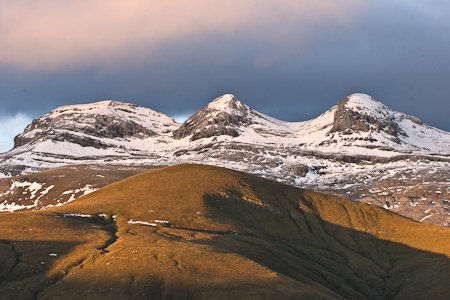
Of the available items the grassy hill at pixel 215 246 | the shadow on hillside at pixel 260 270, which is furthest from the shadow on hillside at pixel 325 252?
the grassy hill at pixel 215 246

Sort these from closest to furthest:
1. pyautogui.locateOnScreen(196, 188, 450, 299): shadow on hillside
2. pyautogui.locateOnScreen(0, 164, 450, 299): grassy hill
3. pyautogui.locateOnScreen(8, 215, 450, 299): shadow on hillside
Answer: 1. pyautogui.locateOnScreen(8, 215, 450, 299): shadow on hillside
2. pyautogui.locateOnScreen(0, 164, 450, 299): grassy hill
3. pyautogui.locateOnScreen(196, 188, 450, 299): shadow on hillside

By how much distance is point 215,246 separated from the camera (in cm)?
8844

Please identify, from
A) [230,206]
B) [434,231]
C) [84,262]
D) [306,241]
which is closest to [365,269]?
[306,241]

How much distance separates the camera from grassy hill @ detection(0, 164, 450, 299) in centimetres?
6219

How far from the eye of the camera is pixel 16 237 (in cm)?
7850

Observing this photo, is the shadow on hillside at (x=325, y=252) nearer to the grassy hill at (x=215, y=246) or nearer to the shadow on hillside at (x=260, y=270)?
the shadow on hillside at (x=260, y=270)

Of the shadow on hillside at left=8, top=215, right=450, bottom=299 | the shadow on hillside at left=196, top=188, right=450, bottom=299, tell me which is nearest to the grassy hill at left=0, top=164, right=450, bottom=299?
the shadow on hillside at left=8, top=215, right=450, bottom=299

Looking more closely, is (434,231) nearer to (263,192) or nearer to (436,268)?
(436,268)

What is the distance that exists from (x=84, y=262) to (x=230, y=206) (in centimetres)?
8151

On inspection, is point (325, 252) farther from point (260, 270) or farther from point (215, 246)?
point (260, 270)

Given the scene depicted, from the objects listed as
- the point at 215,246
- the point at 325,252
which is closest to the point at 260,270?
the point at 215,246

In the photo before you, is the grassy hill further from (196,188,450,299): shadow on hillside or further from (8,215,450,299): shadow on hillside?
(196,188,450,299): shadow on hillside

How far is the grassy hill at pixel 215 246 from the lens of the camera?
62188 mm

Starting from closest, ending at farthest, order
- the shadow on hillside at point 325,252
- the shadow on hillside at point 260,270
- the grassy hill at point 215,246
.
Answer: the shadow on hillside at point 260,270 < the grassy hill at point 215,246 < the shadow on hillside at point 325,252
